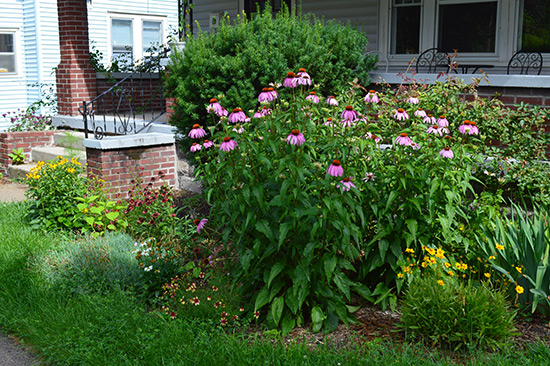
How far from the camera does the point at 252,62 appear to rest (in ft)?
21.6

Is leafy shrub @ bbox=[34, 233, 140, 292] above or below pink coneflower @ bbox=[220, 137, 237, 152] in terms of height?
below

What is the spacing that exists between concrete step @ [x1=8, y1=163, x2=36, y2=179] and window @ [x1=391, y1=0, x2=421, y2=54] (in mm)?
6468

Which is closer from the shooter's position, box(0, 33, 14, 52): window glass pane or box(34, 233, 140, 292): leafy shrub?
box(34, 233, 140, 292): leafy shrub

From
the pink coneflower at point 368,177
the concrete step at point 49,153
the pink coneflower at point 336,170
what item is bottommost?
the concrete step at point 49,153

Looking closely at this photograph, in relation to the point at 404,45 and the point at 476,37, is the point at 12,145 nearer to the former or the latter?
the point at 404,45

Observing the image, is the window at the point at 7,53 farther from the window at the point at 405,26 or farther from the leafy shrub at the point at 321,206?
the leafy shrub at the point at 321,206

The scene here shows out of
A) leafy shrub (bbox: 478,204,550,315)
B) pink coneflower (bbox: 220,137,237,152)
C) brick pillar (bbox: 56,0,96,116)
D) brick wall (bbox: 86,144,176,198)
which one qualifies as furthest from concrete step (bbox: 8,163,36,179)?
leafy shrub (bbox: 478,204,550,315)

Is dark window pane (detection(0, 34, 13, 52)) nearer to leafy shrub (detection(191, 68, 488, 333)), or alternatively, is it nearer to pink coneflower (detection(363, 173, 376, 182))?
leafy shrub (detection(191, 68, 488, 333))

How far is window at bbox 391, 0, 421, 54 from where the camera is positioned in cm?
917

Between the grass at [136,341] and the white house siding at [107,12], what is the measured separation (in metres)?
13.7

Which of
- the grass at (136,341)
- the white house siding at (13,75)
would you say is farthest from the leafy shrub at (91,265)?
the white house siding at (13,75)

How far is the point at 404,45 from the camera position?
30.6 ft

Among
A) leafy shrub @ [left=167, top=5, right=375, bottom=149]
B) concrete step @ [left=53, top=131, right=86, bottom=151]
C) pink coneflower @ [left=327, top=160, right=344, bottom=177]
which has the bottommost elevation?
concrete step @ [left=53, top=131, right=86, bottom=151]

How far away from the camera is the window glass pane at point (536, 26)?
793cm
